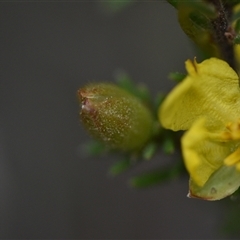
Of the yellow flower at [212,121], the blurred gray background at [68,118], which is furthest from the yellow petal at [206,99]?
the blurred gray background at [68,118]

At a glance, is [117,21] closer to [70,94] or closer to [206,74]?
[70,94]

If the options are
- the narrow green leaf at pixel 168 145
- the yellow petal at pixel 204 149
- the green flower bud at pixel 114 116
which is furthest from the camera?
the narrow green leaf at pixel 168 145

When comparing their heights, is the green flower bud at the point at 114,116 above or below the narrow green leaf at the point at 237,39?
below

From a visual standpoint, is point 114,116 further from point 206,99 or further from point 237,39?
point 237,39

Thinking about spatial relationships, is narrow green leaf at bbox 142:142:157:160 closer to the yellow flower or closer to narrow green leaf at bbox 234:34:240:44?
the yellow flower

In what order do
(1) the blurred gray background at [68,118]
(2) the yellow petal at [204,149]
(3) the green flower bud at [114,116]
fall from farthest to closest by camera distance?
(1) the blurred gray background at [68,118], (3) the green flower bud at [114,116], (2) the yellow petal at [204,149]

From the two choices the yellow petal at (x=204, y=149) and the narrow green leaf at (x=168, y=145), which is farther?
the narrow green leaf at (x=168, y=145)

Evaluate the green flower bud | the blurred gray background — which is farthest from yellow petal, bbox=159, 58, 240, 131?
the blurred gray background

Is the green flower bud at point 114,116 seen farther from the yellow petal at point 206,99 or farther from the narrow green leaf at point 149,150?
the yellow petal at point 206,99
